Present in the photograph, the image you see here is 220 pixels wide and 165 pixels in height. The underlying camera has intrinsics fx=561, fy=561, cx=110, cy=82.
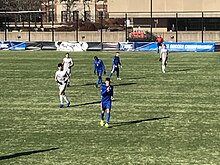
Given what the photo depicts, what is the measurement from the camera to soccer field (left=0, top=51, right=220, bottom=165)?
1590 centimetres

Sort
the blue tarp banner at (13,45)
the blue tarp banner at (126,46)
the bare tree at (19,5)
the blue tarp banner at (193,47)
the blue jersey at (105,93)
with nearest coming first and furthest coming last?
the blue jersey at (105,93), the blue tarp banner at (193,47), the blue tarp banner at (126,46), the blue tarp banner at (13,45), the bare tree at (19,5)

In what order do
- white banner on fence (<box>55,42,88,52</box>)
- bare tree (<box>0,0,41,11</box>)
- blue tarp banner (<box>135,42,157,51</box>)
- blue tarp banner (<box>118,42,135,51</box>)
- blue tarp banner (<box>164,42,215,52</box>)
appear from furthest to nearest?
bare tree (<box>0,0,41,11</box>)
white banner on fence (<box>55,42,88,52</box>)
blue tarp banner (<box>118,42,135,51</box>)
blue tarp banner (<box>135,42,157,51</box>)
blue tarp banner (<box>164,42,215,52</box>)

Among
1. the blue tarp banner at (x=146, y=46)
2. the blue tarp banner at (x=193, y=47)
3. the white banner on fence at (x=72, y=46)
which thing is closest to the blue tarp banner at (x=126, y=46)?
the blue tarp banner at (x=146, y=46)

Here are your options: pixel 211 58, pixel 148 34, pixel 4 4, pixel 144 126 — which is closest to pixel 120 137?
pixel 144 126

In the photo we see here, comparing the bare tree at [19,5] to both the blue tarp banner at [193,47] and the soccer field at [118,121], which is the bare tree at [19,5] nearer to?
the blue tarp banner at [193,47]

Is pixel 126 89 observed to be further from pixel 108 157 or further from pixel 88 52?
pixel 88 52

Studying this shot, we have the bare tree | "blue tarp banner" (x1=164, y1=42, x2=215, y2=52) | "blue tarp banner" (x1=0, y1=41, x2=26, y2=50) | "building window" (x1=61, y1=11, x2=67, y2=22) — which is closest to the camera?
"blue tarp banner" (x1=164, y1=42, x2=215, y2=52)

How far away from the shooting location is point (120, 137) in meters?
18.0

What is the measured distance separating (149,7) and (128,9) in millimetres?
3293

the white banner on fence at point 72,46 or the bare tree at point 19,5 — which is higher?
the bare tree at point 19,5

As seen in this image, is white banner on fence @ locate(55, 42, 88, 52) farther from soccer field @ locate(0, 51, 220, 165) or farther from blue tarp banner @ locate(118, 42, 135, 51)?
soccer field @ locate(0, 51, 220, 165)

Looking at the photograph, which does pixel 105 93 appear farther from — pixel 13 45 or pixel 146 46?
pixel 13 45

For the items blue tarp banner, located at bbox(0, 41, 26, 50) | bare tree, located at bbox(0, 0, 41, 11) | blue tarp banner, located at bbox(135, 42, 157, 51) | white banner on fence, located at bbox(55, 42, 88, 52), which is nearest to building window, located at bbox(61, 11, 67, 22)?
bare tree, located at bbox(0, 0, 41, 11)

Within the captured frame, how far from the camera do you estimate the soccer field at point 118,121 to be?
15.9 m
